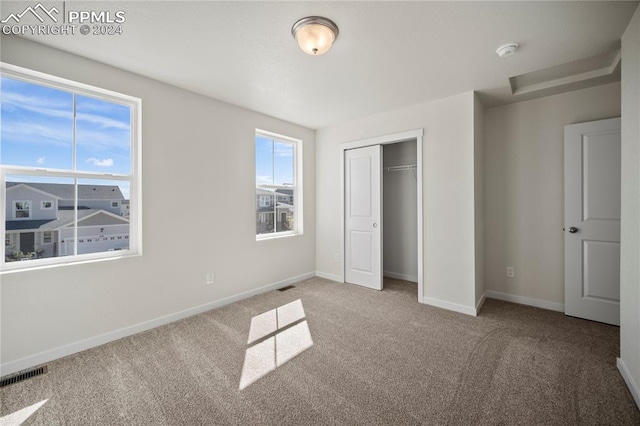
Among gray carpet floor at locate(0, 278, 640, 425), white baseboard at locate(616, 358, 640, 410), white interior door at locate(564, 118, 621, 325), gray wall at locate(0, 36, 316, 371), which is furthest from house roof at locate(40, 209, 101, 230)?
white interior door at locate(564, 118, 621, 325)

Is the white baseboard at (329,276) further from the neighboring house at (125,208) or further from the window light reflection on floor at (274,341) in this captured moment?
the neighboring house at (125,208)

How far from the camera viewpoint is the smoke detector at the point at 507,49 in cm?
218

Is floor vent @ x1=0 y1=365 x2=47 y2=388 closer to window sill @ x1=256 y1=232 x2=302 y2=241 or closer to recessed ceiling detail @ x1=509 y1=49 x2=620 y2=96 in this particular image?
window sill @ x1=256 y1=232 x2=302 y2=241

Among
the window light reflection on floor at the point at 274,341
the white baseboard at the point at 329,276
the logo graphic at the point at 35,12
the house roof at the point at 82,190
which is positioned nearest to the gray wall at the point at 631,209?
the window light reflection on floor at the point at 274,341

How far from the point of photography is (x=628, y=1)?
1.73 metres

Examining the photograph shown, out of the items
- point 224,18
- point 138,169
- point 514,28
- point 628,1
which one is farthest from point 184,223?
point 628,1

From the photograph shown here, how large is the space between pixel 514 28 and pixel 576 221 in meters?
2.28

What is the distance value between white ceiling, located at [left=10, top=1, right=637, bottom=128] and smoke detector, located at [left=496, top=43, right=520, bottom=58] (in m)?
0.04

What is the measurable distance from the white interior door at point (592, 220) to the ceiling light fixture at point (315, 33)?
2.95 m

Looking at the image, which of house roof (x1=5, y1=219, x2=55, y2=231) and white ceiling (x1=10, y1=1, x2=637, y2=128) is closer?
white ceiling (x1=10, y1=1, x2=637, y2=128)

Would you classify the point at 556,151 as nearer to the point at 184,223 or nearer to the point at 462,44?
the point at 462,44

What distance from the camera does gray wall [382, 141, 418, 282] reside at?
4.48 meters

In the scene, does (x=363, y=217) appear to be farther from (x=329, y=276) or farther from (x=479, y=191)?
(x=479, y=191)

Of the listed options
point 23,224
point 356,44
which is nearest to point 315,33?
point 356,44
